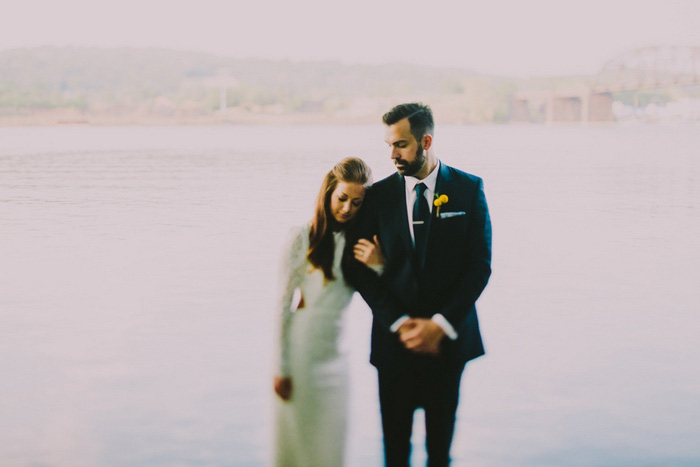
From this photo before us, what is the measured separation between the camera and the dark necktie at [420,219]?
8.04 ft

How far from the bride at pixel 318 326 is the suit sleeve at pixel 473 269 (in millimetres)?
223

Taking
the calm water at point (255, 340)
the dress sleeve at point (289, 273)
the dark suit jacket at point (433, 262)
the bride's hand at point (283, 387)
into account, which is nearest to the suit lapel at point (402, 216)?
the dark suit jacket at point (433, 262)

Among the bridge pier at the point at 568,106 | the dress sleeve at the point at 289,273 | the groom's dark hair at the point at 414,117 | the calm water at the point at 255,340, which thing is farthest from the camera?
the bridge pier at the point at 568,106

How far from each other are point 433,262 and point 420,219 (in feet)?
0.40

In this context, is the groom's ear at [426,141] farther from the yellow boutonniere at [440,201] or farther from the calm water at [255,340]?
the calm water at [255,340]

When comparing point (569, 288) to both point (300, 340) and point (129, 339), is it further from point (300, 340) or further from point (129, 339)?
point (300, 340)

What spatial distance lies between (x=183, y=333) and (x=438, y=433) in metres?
4.71

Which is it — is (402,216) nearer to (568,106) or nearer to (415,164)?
(415,164)

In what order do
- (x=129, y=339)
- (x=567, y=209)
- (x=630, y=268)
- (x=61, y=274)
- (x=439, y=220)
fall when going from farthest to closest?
(x=567, y=209)
(x=630, y=268)
(x=61, y=274)
(x=129, y=339)
(x=439, y=220)

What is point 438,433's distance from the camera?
2494mm

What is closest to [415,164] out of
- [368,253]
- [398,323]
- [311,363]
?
[368,253]

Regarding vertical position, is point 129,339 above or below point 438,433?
below

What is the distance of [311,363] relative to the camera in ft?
8.50

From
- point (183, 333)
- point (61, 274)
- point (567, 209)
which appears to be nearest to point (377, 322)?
point (183, 333)
